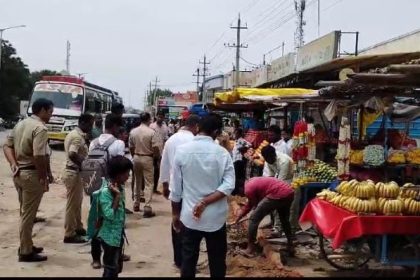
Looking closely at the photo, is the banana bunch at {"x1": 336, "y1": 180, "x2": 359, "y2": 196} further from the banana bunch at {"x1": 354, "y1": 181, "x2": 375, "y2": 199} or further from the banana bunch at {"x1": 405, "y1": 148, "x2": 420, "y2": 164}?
the banana bunch at {"x1": 405, "y1": 148, "x2": 420, "y2": 164}

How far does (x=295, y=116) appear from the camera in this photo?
1789 cm

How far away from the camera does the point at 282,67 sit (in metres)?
24.4

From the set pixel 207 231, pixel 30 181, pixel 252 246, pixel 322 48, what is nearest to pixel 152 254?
pixel 252 246

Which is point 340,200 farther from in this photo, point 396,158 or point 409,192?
point 396,158

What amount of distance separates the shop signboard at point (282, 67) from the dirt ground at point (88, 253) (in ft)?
41.4

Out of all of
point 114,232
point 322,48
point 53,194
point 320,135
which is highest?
point 322,48

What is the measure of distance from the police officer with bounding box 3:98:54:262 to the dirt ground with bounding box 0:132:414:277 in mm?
334

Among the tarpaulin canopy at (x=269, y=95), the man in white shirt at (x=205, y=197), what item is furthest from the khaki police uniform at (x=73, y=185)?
the tarpaulin canopy at (x=269, y=95)

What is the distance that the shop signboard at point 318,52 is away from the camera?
17.0 metres

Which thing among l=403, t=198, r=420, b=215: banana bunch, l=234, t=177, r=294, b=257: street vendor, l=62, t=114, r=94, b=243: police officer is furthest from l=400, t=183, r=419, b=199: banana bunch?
l=62, t=114, r=94, b=243: police officer

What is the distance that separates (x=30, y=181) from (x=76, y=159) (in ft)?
4.11

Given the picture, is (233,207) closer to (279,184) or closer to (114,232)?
(279,184)

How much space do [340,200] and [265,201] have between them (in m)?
1.11

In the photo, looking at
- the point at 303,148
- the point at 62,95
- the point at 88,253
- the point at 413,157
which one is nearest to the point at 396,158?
the point at 413,157
